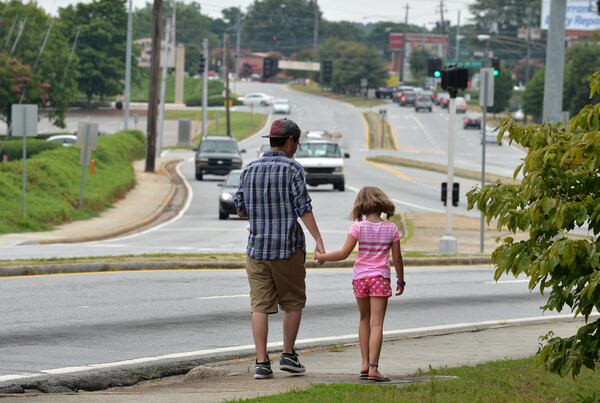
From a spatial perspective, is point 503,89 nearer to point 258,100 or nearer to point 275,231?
point 258,100

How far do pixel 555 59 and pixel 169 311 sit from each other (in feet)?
45.0

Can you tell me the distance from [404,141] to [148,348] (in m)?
90.9

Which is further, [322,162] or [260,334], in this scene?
[322,162]

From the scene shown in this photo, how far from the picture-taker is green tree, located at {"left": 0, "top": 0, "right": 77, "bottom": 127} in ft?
293

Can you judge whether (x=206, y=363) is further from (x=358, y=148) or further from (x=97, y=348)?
(x=358, y=148)

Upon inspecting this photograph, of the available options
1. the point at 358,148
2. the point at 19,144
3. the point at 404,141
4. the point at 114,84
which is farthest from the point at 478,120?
the point at 19,144

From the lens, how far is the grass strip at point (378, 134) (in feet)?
322

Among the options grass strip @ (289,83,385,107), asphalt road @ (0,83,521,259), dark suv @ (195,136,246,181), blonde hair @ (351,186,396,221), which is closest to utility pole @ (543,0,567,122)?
asphalt road @ (0,83,521,259)

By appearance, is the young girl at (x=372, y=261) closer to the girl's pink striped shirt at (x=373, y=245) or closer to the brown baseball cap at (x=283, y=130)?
the girl's pink striped shirt at (x=373, y=245)

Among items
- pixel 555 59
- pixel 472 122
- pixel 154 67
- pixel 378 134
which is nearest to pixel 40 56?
pixel 378 134

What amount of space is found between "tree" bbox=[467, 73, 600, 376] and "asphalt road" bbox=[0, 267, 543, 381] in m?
4.47

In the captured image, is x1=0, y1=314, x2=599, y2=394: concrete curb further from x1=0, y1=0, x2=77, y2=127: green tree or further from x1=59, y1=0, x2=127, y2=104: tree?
x1=59, y1=0, x2=127, y2=104: tree

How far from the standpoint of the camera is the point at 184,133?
94.5 metres

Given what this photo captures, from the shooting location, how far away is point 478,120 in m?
115
